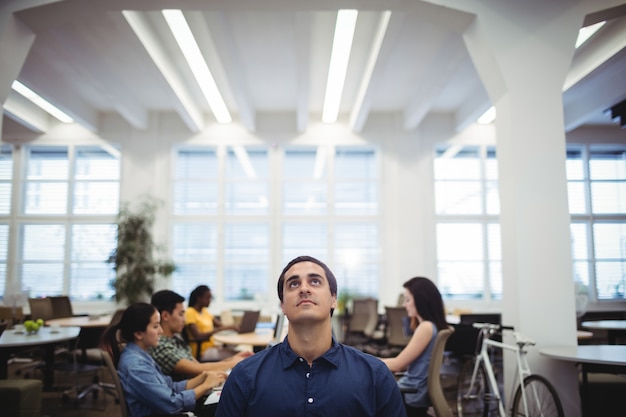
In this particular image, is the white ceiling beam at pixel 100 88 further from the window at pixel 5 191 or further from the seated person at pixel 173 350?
the seated person at pixel 173 350

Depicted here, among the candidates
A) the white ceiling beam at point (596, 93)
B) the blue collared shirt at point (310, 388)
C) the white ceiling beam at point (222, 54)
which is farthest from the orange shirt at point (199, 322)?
the white ceiling beam at point (596, 93)

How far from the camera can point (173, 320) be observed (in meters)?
3.96

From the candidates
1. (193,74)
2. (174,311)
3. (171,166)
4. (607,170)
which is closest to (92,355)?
(174,311)

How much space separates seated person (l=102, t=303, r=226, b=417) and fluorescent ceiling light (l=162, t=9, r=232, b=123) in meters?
3.82

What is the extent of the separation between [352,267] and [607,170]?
6509 millimetres

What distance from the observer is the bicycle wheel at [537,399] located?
4.11m

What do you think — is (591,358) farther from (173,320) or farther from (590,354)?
(173,320)

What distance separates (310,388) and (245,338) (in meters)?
3.74

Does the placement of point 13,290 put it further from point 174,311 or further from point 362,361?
point 362,361

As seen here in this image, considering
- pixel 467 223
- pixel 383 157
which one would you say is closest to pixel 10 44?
pixel 383 157

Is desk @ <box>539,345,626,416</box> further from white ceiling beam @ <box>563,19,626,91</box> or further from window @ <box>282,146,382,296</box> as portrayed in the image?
window @ <box>282,146,382,296</box>

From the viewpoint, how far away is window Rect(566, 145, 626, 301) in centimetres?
478

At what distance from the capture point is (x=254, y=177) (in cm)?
1116

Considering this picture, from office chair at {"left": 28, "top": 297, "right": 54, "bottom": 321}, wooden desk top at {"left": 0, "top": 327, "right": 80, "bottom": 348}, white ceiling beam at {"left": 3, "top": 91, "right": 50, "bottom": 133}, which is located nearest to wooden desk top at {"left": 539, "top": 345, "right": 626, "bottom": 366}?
wooden desk top at {"left": 0, "top": 327, "right": 80, "bottom": 348}
